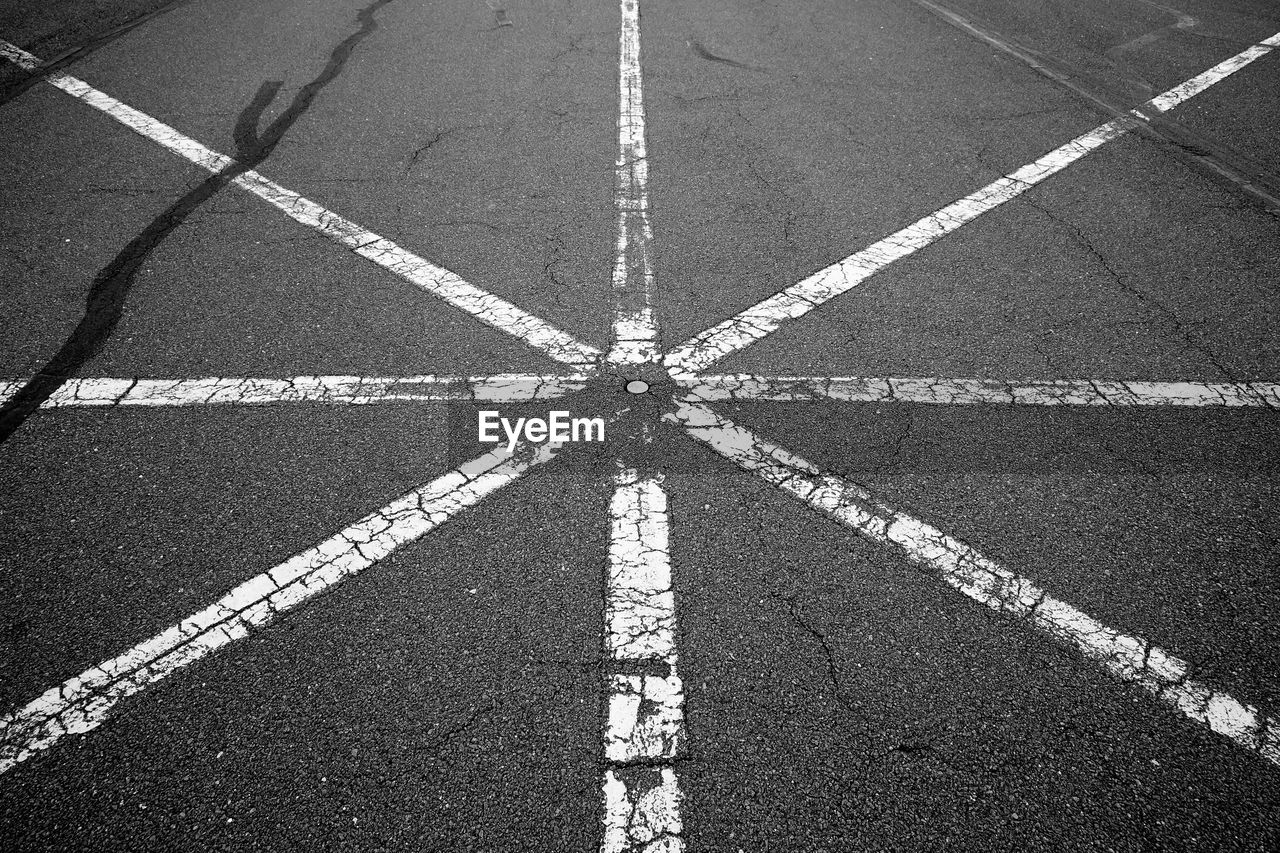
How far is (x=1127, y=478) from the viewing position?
357 cm

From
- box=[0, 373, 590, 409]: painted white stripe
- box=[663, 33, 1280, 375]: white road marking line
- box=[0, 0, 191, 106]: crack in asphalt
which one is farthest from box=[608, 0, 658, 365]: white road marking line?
box=[0, 0, 191, 106]: crack in asphalt

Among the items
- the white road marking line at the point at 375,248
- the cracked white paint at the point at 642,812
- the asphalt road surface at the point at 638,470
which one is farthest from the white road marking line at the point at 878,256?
the cracked white paint at the point at 642,812

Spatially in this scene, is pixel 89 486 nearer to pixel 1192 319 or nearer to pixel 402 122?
pixel 402 122

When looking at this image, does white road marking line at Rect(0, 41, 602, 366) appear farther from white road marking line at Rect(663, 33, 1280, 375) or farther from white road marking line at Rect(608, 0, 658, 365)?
white road marking line at Rect(663, 33, 1280, 375)

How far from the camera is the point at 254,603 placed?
3051 millimetres

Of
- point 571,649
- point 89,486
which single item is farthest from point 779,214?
point 89,486

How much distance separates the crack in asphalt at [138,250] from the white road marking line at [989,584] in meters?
3.18

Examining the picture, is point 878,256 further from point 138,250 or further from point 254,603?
point 138,250

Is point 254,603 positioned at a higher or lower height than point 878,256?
lower

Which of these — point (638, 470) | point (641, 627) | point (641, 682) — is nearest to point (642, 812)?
point (641, 682)

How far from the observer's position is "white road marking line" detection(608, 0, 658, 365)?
426cm

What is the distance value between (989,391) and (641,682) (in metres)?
2.40

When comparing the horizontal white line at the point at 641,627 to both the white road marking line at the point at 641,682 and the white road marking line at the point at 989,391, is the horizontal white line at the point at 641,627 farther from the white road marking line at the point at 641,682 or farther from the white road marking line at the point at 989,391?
the white road marking line at the point at 989,391

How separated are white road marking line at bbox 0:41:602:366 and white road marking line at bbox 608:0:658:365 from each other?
253mm
